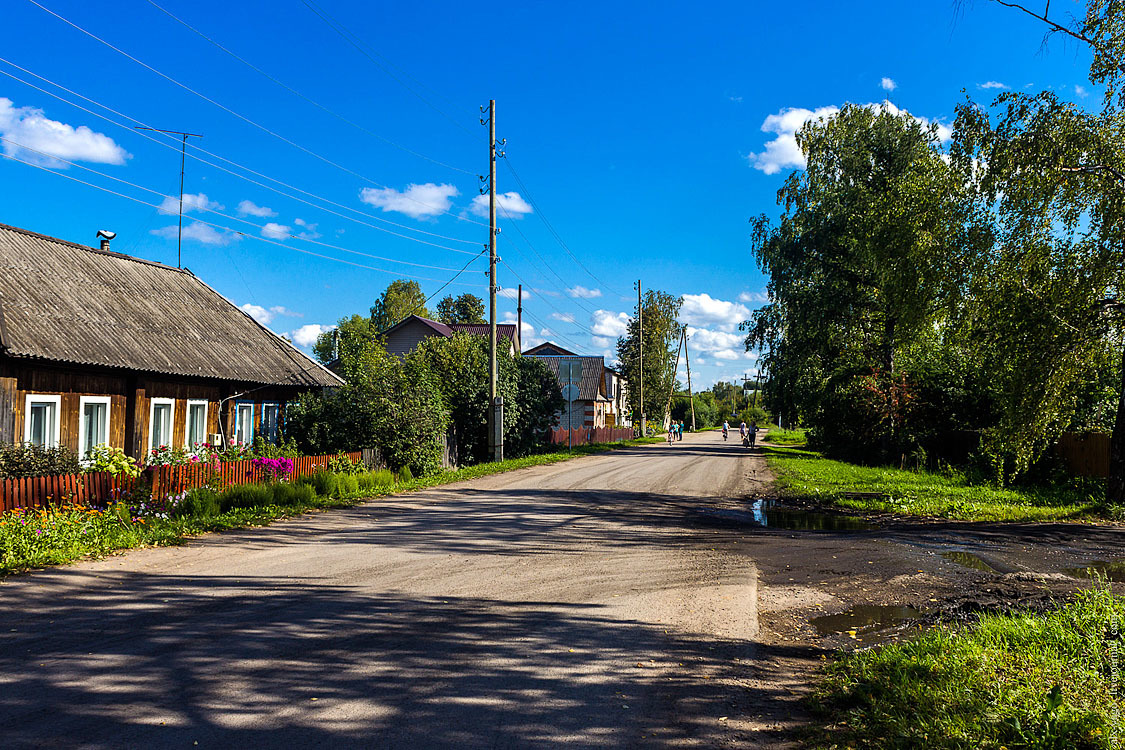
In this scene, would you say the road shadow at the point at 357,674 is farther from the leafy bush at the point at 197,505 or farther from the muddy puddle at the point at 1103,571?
the leafy bush at the point at 197,505

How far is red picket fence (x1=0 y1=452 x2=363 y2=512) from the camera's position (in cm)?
1019

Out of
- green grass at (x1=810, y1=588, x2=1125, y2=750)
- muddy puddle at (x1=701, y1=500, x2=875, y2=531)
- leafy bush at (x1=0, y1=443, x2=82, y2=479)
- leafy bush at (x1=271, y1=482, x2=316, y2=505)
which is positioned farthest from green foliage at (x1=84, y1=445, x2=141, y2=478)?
green grass at (x1=810, y1=588, x2=1125, y2=750)

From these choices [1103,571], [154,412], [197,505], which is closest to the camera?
[1103,571]

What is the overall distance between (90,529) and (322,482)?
18.3ft

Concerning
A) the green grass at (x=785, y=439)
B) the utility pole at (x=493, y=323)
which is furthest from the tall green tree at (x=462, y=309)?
the utility pole at (x=493, y=323)

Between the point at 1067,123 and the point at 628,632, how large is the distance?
39.7 ft

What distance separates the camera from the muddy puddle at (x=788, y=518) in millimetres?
12859

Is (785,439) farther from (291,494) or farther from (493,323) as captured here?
(291,494)

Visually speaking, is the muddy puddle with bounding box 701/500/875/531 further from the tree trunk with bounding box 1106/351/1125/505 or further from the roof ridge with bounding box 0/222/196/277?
the roof ridge with bounding box 0/222/196/277

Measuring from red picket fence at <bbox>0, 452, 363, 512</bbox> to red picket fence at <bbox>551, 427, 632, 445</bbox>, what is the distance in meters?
23.9

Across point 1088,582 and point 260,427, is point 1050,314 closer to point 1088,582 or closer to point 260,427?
point 1088,582

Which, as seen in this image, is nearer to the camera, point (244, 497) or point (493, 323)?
point (244, 497)

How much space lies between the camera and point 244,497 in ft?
43.4

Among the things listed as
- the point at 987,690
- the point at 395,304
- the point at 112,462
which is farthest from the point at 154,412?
the point at 395,304
